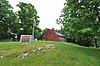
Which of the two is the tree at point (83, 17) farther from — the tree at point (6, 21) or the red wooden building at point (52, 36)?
the red wooden building at point (52, 36)

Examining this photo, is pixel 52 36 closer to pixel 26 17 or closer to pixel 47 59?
pixel 26 17

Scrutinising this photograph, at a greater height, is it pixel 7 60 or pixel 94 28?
pixel 94 28

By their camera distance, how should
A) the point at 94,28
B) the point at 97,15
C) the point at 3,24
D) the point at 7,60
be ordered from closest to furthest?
1. the point at 7,60
2. the point at 94,28
3. the point at 97,15
4. the point at 3,24

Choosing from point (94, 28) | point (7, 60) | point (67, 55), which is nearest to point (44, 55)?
point (67, 55)

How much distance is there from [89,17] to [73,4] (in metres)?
2.69

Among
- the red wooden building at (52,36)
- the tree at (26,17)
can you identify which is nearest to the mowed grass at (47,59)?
the tree at (26,17)

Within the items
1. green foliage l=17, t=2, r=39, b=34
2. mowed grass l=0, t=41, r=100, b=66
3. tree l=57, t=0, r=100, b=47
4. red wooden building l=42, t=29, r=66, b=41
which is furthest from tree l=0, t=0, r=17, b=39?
mowed grass l=0, t=41, r=100, b=66

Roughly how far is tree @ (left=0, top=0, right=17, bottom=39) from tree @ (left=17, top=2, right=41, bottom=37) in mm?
2030

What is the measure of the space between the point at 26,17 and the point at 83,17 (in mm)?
33472

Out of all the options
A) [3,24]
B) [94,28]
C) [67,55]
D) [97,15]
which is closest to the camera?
[67,55]

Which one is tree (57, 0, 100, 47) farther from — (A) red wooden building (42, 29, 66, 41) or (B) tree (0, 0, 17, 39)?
(A) red wooden building (42, 29, 66, 41)

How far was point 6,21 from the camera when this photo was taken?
49750 mm

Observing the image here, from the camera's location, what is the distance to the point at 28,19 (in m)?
50.6

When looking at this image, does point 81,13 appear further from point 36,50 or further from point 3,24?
point 3,24
